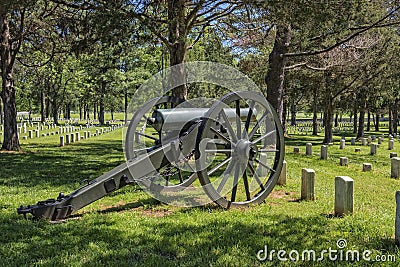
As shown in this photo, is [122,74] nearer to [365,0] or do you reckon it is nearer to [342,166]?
[342,166]

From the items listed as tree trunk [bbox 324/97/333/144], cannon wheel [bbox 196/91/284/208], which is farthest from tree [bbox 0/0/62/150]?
tree trunk [bbox 324/97/333/144]

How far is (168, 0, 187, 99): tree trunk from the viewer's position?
9.74 meters

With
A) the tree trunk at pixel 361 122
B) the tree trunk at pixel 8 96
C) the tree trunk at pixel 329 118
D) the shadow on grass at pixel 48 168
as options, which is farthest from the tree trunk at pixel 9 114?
the tree trunk at pixel 361 122

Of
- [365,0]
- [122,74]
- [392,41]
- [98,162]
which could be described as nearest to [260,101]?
[365,0]

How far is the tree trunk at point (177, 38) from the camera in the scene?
974 centimetres

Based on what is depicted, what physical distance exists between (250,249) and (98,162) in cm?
951

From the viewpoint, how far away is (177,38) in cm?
1011

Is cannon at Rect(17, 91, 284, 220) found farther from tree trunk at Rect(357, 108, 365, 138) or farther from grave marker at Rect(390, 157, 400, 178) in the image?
tree trunk at Rect(357, 108, 365, 138)

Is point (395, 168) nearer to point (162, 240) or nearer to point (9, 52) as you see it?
point (162, 240)

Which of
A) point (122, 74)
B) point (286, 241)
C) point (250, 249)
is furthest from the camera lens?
point (122, 74)

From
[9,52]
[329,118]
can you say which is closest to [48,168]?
[9,52]

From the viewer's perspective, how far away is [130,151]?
8.03 meters

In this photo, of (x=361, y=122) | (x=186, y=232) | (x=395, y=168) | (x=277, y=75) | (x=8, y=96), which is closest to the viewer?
(x=186, y=232)

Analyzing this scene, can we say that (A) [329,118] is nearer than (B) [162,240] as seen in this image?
No
